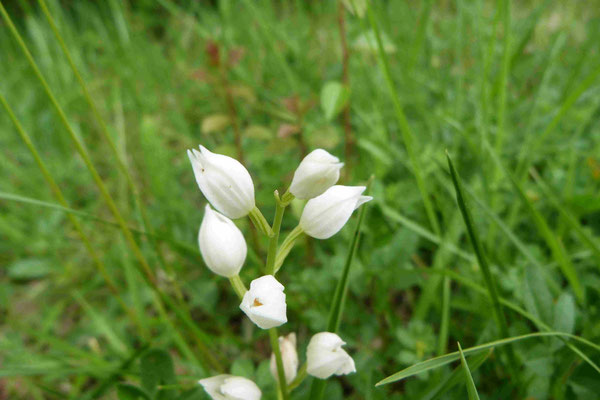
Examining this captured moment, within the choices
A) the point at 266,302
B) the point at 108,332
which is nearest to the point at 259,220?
the point at 266,302

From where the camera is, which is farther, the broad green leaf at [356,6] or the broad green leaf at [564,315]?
the broad green leaf at [356,6]

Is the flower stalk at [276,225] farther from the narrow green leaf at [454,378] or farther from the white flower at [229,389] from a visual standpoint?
the narrow green leaf at [454,378]

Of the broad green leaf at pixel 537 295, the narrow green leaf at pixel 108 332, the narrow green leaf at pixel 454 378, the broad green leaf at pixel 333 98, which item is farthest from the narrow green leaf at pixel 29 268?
the broad green leaf at pixel 537 295

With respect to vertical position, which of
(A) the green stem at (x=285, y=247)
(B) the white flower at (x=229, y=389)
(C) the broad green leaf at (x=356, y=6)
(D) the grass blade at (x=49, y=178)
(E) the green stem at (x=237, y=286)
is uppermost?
(C) the broad green leaf at (x=356, y=6)

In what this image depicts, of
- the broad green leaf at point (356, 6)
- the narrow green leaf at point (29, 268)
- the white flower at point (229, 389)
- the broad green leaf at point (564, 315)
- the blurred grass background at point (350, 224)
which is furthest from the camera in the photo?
the narrow green leaf at point (29, 268)

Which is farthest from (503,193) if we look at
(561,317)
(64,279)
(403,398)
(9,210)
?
(9,210)

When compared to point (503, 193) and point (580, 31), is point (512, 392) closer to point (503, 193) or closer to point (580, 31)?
point (503, 193)

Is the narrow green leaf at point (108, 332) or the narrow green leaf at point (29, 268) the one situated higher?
the narrow green leaf at point (29, 268)

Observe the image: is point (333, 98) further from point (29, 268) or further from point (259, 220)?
point (29, 268)
